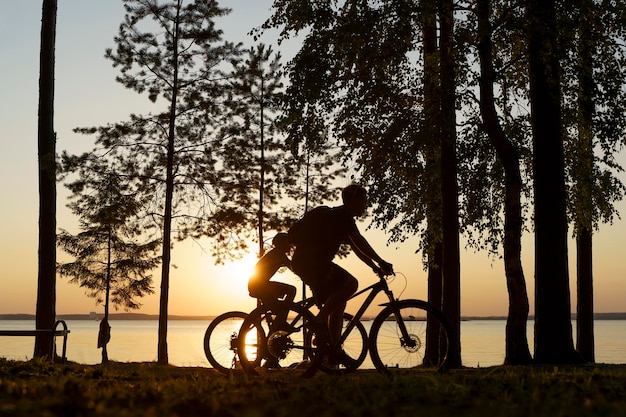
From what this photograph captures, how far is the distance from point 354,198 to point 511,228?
5.14 metres

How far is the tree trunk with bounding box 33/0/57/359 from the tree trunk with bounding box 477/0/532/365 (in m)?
10.2

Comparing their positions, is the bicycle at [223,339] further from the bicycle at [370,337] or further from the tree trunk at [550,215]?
the tree trunk at [550,215]

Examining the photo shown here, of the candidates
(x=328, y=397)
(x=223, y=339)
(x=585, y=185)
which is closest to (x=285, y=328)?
(x=223, y=339)

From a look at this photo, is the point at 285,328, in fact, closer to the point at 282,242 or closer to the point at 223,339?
the point at 282,242

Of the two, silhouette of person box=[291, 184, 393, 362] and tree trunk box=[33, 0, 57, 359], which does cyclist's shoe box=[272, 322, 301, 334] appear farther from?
tree trunk box=[33, 0, 57, 359]

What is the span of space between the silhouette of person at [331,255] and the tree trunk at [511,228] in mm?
4978

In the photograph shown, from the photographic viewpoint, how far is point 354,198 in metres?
8.27

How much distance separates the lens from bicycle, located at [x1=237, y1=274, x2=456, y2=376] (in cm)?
818

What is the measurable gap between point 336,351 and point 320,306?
523 mm

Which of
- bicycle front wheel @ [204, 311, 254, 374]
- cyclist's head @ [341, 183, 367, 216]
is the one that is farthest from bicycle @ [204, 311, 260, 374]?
cyclist's head @ [341, 183, 367, 216]

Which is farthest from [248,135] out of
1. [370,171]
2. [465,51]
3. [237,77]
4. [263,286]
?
[263,286]

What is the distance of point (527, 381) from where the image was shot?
7.07 m

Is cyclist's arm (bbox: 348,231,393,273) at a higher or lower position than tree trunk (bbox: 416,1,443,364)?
lower

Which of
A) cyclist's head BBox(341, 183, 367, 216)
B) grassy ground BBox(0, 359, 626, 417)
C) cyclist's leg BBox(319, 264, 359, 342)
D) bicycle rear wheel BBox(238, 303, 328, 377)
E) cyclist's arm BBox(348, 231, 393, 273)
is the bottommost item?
grassy ground BBox(0, 359, 626, 417)
